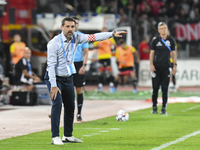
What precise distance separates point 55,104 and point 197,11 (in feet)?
71.3

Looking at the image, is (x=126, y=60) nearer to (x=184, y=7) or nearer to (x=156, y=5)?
(x=156, y=5)

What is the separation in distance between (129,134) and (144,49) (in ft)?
53.1

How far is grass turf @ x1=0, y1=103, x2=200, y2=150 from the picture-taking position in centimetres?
870

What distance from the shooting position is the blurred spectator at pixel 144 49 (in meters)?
26.1

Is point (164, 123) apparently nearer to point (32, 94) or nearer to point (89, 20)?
point (32, 94)

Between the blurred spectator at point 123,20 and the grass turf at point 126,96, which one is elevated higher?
the blurred spectator at point 123,20

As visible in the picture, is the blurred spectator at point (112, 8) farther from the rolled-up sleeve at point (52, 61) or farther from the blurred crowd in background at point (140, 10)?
the rolled-up sleeve at point (52, 61)

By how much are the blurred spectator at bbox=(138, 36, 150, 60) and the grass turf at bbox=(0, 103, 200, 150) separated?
1236 cm

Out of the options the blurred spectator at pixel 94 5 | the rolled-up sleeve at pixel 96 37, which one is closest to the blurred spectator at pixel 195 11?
the blurred spectator at pixel 94 5

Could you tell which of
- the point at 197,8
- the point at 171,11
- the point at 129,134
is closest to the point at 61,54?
the point at 129,134

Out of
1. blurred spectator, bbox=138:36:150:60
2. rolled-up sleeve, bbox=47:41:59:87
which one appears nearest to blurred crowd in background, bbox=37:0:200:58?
blurred spectator, bbox=138:36:150:60

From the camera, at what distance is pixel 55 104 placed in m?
8.91

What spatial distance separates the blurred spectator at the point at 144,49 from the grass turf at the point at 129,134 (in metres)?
12.4

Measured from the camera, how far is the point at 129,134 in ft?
33.3
